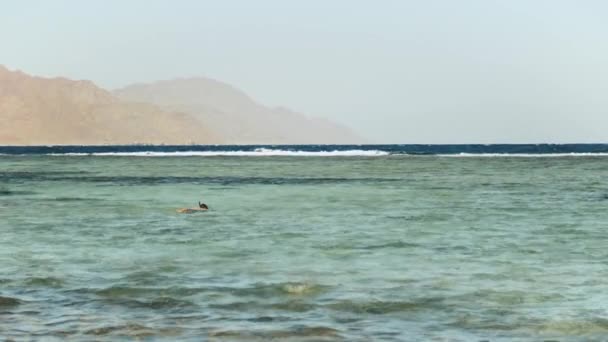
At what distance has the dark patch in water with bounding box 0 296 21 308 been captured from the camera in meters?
13.2

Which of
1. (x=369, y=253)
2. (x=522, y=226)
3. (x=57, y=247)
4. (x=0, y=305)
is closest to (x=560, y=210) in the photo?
(x=522, y=226)

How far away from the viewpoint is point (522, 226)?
25.4 m

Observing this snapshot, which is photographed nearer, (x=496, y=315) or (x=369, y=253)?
(x=496, y=315)

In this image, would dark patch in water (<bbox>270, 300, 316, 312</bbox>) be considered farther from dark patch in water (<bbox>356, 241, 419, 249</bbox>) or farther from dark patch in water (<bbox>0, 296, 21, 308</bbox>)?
dark patch in water (<bbox>356, 241, 419, 249</bbox>)

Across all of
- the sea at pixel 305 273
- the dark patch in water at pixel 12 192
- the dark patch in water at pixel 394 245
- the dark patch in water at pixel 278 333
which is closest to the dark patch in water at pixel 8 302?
the sea at pixel 305 273

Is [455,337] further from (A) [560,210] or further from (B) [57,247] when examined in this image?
(A) [560,210]

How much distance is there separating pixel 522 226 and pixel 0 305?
15942 millimetres

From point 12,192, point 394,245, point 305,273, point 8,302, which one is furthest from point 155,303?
point 12,192

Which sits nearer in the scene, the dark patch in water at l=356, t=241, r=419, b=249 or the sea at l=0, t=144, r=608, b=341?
the sea at l=0, t=144, r=608, b=341

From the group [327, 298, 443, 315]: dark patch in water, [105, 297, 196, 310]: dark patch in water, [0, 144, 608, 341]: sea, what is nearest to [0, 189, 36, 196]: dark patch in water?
[0, 144, 608, 341]: sea

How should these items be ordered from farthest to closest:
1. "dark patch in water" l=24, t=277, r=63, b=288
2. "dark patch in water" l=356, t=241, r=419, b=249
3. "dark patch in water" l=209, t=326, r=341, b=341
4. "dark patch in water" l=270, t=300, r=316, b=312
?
"dark patch in water" l=356, t=241, r=419, b=249
"dark patch in water" l=24, t=277, r=63, b=288
"dark patch in water" l=270, t=300, r=316, b=312
"dark patch in water" l=209, t=326, r=341, b=341

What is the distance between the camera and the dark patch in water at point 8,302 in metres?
13.2

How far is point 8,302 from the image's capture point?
Result: 524 inches

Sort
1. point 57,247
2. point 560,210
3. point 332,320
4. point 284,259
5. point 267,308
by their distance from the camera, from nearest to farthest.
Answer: point 332,320
point 267,308
point 284,259
point 57,247
point 560,210
